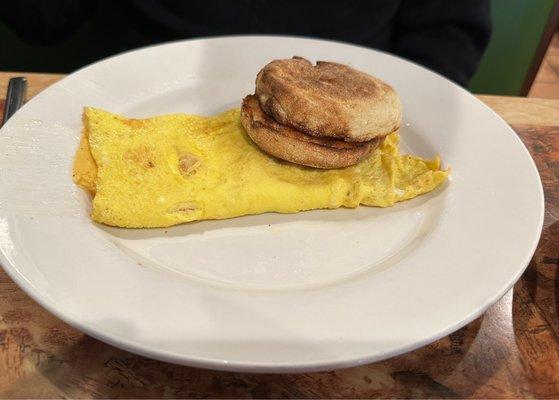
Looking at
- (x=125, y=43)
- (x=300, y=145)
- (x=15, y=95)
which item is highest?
(x=300, y=145)

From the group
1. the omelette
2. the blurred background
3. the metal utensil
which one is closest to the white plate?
the omelette

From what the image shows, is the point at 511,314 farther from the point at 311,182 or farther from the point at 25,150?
the point at 25,150

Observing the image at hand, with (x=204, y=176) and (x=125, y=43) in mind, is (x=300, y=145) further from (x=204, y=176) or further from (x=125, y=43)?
(x=125, y=43)

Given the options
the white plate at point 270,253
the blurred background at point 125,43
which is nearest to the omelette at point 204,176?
the white plate at point 270,253

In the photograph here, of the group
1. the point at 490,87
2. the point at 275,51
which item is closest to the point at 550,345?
the point at 275,51

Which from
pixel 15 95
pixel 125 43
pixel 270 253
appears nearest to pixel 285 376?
pixel 270 253

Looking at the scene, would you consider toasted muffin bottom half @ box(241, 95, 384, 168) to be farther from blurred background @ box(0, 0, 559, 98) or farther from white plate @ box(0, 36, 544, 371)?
blurred background @ box(0, 0, 559, 98)
